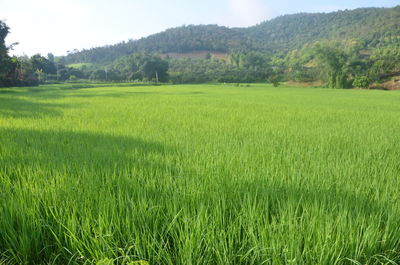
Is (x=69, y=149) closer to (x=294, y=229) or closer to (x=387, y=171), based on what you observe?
(x=294, y=229)

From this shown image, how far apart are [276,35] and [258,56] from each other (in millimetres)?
81414

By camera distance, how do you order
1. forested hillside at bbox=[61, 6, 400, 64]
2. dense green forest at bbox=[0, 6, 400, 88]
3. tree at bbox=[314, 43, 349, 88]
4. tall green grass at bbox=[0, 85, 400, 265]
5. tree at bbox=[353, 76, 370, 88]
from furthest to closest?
1. forested hillside at bbox=[61, 6, 400, 64]
2. tree at bbox=[314, 43, 349, 88]
3. dense green forest at bbox=[0, 6, 400, 88]
4. tree at bbox=[353, 76, 370, 88]
5. tall green grass at bbox=[0, 85, 400, 265]

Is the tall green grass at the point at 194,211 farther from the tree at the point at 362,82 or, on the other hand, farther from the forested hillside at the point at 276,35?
the forested hillside at the point at 276,35

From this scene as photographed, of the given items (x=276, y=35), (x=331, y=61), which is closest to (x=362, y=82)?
(x=331, y=61)

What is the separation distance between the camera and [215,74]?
213 ft

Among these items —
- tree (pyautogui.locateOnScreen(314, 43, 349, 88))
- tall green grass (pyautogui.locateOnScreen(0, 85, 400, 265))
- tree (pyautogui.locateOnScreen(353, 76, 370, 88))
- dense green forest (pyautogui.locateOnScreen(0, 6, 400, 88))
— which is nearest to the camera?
tall green grass (pyautogui.locateOnScreen(0, 85, 400, 265))

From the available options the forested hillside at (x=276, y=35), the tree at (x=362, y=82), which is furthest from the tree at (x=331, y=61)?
the forested hillside at (x=276, y=35)

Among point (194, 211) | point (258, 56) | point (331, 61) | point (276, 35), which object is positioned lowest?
point (194, 211)

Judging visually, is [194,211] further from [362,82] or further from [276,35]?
[276,35]

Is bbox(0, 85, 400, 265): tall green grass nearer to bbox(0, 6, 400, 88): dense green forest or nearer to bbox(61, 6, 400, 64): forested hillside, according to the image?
bbox(0, 6, 400, 88): dense green forest

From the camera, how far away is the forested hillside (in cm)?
9786

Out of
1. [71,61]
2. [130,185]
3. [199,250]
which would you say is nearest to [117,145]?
[130,185]

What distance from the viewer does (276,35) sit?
503ft

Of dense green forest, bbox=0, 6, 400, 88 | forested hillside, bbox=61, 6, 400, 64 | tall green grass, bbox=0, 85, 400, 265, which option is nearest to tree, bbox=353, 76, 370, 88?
dense green forest, bbox=0, 6, 400, 88
